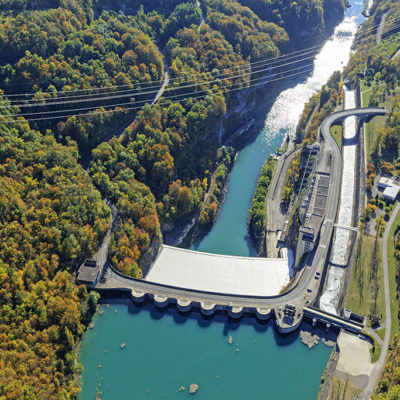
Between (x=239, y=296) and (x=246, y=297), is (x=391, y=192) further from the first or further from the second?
(x=239, y=296)

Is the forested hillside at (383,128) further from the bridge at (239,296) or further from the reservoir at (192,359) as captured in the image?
the reservoir at (192,359)

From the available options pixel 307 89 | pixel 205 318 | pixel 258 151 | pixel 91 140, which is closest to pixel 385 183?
pixel 258 151

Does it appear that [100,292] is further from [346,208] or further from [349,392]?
[346,208]

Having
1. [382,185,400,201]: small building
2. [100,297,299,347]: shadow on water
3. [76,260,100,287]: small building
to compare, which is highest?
[382,185,400,201]: small building

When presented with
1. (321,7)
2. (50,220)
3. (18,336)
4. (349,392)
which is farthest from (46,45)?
(321,7)

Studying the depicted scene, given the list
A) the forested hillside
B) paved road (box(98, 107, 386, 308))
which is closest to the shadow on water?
paved road (box(98, 107, 386, 308))

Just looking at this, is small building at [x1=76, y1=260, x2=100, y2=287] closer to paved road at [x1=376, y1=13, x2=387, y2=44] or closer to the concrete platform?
the concrete platform
